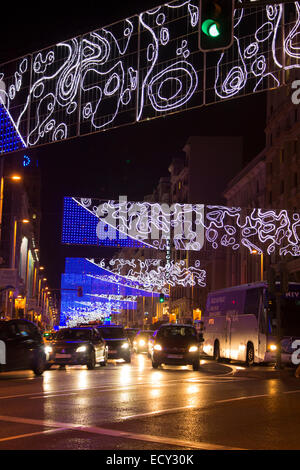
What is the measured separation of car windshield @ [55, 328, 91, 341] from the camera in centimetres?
2838

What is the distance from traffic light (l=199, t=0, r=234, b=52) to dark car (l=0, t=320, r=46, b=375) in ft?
42.4

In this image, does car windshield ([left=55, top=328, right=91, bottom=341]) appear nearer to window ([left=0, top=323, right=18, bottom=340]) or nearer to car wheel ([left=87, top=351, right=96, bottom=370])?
car wheel ([left=87, top=351, right=96, bottom=370])

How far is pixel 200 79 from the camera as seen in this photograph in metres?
16.5

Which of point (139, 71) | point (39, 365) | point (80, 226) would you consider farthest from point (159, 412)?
point (80, 226)

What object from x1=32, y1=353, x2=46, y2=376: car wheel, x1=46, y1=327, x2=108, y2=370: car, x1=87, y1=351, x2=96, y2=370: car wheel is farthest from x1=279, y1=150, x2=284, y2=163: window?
x1=32, y1=353, x2=46, y2=376: car wheel

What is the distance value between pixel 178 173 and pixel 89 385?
95.3m

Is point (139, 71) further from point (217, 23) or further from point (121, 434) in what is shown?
point (121, 434)

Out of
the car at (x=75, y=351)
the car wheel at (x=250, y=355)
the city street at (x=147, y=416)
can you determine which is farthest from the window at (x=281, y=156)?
the city street at (x=147, y=416)

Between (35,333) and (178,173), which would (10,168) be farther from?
(35,333)

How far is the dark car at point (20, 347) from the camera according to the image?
21.0 metres

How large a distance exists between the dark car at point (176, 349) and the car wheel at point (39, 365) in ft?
20.4

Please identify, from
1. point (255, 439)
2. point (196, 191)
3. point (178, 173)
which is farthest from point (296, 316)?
point (178, 173)

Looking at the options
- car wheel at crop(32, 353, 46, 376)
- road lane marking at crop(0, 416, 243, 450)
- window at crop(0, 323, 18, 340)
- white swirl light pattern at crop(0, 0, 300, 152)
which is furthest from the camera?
car wheel at crop(32, 353, 46, 376)

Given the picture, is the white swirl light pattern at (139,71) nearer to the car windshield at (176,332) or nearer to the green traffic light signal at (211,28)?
the green traffic light signal at (211,28)
